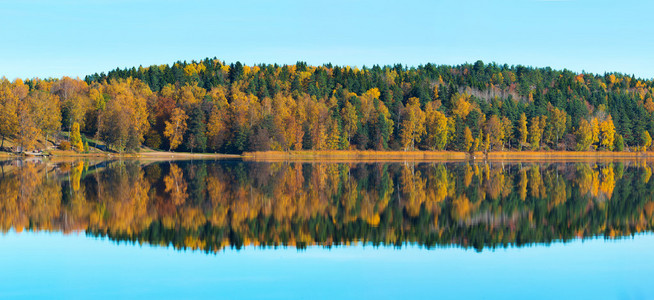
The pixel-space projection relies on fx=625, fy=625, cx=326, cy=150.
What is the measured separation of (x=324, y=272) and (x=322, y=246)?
3146 millimetres

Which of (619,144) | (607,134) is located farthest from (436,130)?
(619,144)

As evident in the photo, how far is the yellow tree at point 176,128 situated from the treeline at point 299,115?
241 millimetres

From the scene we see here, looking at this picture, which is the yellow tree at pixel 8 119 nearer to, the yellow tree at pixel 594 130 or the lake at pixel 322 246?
the lake at pixel 322 246

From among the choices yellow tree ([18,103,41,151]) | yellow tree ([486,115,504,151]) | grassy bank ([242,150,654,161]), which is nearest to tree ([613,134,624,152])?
grassy bank ([242,150,654,161])

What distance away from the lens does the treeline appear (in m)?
116

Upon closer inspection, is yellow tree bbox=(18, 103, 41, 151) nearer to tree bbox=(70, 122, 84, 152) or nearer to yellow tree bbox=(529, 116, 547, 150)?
tree bbox=(70, 122, 84, 152)

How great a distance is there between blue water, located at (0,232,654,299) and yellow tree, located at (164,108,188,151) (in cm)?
10337

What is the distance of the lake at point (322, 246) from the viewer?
46.8 ft

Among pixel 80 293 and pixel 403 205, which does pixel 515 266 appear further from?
pixel 403 205

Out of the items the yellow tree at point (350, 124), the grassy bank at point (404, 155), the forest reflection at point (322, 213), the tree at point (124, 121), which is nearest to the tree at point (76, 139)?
the tree at point (124, 121)

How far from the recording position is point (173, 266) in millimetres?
16125

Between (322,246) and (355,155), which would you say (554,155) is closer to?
(355,155)

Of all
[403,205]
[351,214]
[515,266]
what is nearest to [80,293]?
[515,266]

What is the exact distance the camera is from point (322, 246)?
18688 millimetres
